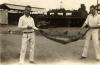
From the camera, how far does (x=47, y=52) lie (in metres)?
3.28

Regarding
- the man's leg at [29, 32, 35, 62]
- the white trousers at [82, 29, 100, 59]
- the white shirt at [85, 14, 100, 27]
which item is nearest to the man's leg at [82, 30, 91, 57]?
the white trousers at [82, 29, 100, 59]

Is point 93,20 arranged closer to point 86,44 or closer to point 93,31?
point 93,31

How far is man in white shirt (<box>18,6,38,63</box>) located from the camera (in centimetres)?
310

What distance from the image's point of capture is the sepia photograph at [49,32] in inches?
123

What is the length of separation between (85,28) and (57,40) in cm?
35

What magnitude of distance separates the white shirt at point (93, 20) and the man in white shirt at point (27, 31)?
0.61 meters

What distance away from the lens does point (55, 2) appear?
328 centimetres

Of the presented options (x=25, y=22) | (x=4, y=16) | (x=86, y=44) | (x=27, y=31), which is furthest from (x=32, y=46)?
(x=86, y=44)

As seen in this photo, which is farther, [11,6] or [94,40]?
[94,40]

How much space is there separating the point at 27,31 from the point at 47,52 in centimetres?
36

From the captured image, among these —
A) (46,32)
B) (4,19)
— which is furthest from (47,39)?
(4,19)

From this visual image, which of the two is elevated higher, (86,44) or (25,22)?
(25,22)

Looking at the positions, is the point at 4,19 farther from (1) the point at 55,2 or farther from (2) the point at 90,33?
(2) the point at 90,33

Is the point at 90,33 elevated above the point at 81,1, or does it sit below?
below
